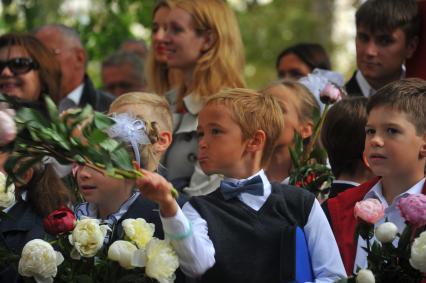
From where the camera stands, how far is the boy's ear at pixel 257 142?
4746 mm

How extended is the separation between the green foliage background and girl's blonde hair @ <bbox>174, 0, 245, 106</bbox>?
3644 millimetres

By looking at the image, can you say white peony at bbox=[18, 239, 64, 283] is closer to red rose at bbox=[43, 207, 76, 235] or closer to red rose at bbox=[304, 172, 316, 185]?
red rose at bbox=[43, 207, 76, 235]

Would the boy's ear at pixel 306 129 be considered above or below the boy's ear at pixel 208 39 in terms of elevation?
below

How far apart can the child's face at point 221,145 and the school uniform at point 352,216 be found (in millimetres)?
508

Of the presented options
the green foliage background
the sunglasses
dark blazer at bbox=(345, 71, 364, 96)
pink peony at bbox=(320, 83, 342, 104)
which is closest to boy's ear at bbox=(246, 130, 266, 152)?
pink peony at bbox=(320, 83, 342, 104)

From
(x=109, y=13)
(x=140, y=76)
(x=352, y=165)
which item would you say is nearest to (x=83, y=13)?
(x=109, y=13)

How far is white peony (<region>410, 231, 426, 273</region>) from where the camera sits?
3928 mm

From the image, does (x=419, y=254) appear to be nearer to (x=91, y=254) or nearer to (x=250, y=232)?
(x=250, y=232)

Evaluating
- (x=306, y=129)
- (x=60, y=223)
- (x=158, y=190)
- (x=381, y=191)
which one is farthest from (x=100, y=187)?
(x=306, y=129)

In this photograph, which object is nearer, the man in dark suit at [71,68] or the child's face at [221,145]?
the child's face at [221,145]

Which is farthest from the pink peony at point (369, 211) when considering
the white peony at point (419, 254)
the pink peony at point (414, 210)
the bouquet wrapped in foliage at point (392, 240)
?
the white peony at point (419, 254)

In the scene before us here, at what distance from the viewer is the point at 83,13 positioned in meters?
13.1

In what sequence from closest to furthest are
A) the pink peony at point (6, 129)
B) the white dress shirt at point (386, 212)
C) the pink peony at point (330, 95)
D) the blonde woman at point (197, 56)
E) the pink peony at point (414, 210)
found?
the pink peony at point (6, 129) → the pink peony at point (414, 210) → the white dress shirt at point (386, 212) → the pink peony at point (330, 95) → the blonde woman at point (197, 56)

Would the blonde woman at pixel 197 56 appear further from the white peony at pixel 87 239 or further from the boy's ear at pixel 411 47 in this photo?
the white peony at pixel 87 239
